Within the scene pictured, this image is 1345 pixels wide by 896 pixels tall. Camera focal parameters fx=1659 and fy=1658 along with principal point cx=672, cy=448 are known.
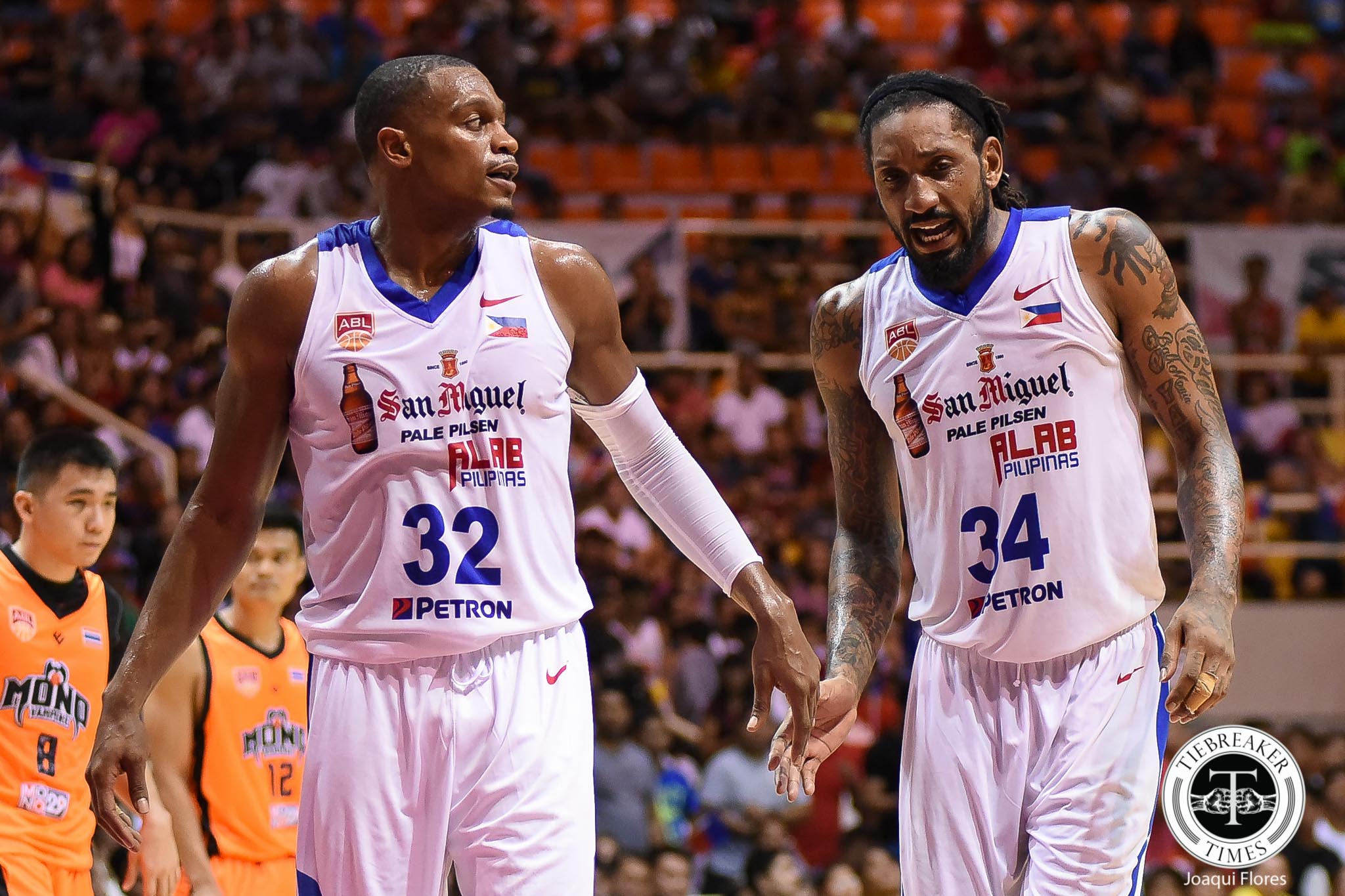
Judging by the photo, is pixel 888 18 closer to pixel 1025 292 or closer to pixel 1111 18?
pixel 1111 18

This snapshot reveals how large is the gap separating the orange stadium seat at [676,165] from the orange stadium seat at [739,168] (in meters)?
0.12

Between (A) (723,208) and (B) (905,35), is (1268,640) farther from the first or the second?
(B) (905,35)

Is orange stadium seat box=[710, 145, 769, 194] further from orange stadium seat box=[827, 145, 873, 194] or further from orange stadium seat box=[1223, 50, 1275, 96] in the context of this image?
orange stadium seat box=[1223, 50, 1275, 96]

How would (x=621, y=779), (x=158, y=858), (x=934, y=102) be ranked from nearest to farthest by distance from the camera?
(x=934, y=102), (x=158, y=858), (x=621, y=779)

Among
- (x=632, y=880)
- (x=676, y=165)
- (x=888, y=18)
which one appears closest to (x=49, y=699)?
(x=632, y=880)

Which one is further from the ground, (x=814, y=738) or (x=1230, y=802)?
(x=814, y=738)

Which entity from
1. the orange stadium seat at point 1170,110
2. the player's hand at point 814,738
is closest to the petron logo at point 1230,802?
the player's hand at point 814,738

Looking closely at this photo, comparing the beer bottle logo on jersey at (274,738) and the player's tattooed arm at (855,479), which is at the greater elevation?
the player's tattooed arm at (855,479)

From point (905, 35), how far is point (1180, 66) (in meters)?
2.98

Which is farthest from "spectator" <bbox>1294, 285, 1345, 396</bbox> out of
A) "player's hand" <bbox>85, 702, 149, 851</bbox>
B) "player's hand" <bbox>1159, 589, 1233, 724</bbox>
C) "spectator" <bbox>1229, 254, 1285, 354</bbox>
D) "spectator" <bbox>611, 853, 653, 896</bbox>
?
"player's hand" <bbox>85, 702, 149, 851</bbox>

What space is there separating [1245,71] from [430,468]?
16.9m

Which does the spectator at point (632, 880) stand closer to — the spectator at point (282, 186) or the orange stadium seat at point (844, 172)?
the spectator at point (282, 186)

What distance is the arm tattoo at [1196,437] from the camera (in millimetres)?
3936

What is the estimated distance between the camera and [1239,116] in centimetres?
1788
